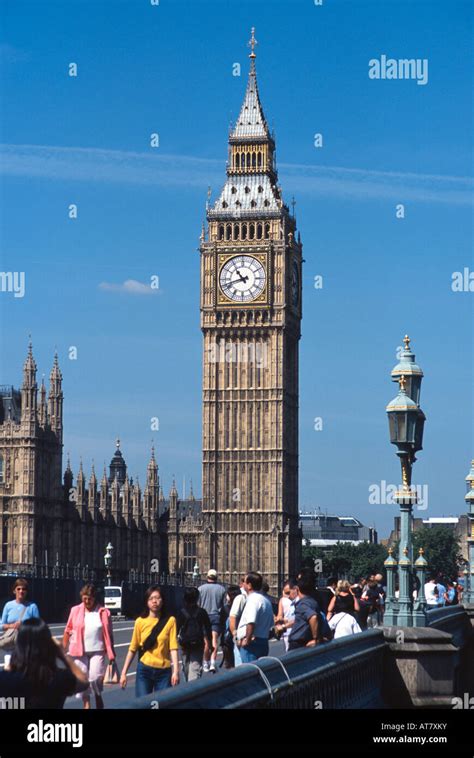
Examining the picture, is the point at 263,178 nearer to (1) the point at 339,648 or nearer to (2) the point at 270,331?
(2) the point at 270,331

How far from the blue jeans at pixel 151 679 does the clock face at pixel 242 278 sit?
8960cm

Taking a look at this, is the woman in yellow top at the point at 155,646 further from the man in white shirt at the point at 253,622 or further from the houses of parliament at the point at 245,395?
the houses of parliament at the point at 245,395

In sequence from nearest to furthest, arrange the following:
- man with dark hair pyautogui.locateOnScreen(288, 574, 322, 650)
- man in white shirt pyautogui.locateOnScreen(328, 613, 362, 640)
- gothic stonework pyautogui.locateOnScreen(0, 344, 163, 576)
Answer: man with dark hair pyautogui.locateOnScreen(288, 574, 322, 650) → man in white shirt pyautogui.locateOnScreen(328, 613, 362, 640) → gothic stonework pyautogui.locateOnScreen(0, 344, 163, 576)

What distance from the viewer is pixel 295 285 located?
109938mm

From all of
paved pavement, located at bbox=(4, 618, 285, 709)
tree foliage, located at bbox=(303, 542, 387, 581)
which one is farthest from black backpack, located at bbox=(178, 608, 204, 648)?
tree foliage, located at bbox=(303, 542, 387, 581)

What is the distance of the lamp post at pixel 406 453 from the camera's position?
23.4 meters

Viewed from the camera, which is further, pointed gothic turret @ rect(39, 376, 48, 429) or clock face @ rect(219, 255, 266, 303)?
clock face @ rect(219, 255, 266, 303)

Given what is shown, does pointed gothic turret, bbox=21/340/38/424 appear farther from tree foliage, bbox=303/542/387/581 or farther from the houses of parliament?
tree foliage, bbox=303/542/387/581

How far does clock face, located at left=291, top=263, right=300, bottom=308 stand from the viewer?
109 meters

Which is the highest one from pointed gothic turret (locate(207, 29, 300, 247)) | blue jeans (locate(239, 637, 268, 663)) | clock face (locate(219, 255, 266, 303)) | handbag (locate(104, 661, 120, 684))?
pointed gothic turret (locate(207, 29, 300, 247))

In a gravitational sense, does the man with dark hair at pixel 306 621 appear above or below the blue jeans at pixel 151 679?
above

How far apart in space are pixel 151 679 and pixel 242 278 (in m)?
90.3

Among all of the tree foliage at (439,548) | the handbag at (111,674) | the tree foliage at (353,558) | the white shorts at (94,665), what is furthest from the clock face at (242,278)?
the white shorts at (94,665)

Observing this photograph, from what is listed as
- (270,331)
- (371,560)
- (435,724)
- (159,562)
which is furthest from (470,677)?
(371,560)
